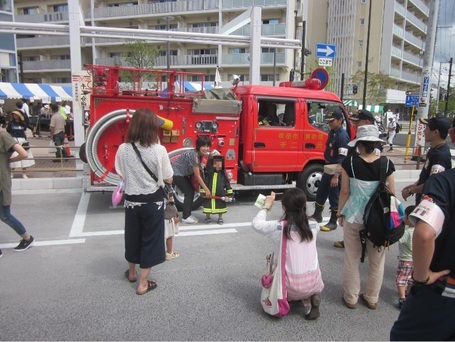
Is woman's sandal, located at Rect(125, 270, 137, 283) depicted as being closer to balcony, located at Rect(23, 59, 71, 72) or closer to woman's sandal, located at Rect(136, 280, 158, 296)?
woman's sandal, located at Rect(136, 280, 158, 296)

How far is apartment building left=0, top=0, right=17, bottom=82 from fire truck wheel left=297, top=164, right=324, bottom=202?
98.8 ft

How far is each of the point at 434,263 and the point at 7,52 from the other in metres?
35.9

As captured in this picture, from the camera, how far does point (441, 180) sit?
1.79 metres

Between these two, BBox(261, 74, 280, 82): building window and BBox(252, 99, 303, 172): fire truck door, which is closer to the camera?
BBox(252, 99, 303, 172): fire truck door

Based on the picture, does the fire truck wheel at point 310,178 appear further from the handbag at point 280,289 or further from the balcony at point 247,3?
the balcony at point 247,3

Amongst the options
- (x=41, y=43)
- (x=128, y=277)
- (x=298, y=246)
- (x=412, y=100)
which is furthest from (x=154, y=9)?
(x=298, y=246)

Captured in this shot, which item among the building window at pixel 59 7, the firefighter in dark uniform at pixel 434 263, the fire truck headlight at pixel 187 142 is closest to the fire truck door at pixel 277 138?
the fire truck headlight at pixel 187 142

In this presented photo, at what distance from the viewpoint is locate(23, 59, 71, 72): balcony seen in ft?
134

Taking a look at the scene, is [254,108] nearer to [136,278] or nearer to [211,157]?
[211,157]

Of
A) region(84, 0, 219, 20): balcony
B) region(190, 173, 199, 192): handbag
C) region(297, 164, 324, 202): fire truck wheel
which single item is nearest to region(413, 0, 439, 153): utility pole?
region(297, 164, 324, 202): fire truck wheel

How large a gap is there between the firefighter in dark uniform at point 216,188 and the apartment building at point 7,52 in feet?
98.2

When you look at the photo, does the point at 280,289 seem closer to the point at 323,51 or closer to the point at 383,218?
the point at 383,218

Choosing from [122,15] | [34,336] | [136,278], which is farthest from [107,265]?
[122,15]

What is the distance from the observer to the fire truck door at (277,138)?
7.11m
